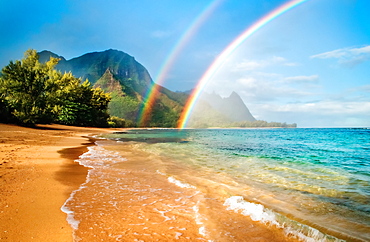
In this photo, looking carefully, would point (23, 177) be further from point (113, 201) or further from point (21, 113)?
point (21, 113)

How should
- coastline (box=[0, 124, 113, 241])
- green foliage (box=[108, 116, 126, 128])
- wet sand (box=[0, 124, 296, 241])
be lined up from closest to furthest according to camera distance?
coastline (box=[0, 124, 113, 241]) → wet sand (box=[0, 124, 296, 241]) → green foliage (box=[108, 116, 126, 128])

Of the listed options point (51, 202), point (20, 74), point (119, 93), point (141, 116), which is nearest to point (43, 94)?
point (20, 74)

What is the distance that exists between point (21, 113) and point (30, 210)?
33490 mm

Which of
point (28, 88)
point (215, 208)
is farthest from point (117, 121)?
point (215, 208)

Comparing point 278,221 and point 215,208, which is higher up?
point 278,221

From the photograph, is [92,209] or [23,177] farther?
[23,177]

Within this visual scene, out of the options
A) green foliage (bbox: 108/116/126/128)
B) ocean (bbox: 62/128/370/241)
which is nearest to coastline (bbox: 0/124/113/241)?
ocean (bbox: 62/128/370/241)

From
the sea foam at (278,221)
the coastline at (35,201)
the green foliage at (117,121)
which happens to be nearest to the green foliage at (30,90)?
the coastline at (35,201)

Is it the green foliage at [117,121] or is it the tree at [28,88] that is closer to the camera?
the tree at [28,88]

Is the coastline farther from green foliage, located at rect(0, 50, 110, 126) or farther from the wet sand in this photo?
green foliage, located at rect(0, 50, 110, 126)

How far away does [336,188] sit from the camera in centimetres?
737

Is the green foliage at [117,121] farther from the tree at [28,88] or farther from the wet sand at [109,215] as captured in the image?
the wet sand at [109,215]

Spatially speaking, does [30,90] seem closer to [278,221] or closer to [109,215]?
[109,215]

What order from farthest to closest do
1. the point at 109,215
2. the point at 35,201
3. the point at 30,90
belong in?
the point at 30,90, the point at 35,201, the point at 109,215
